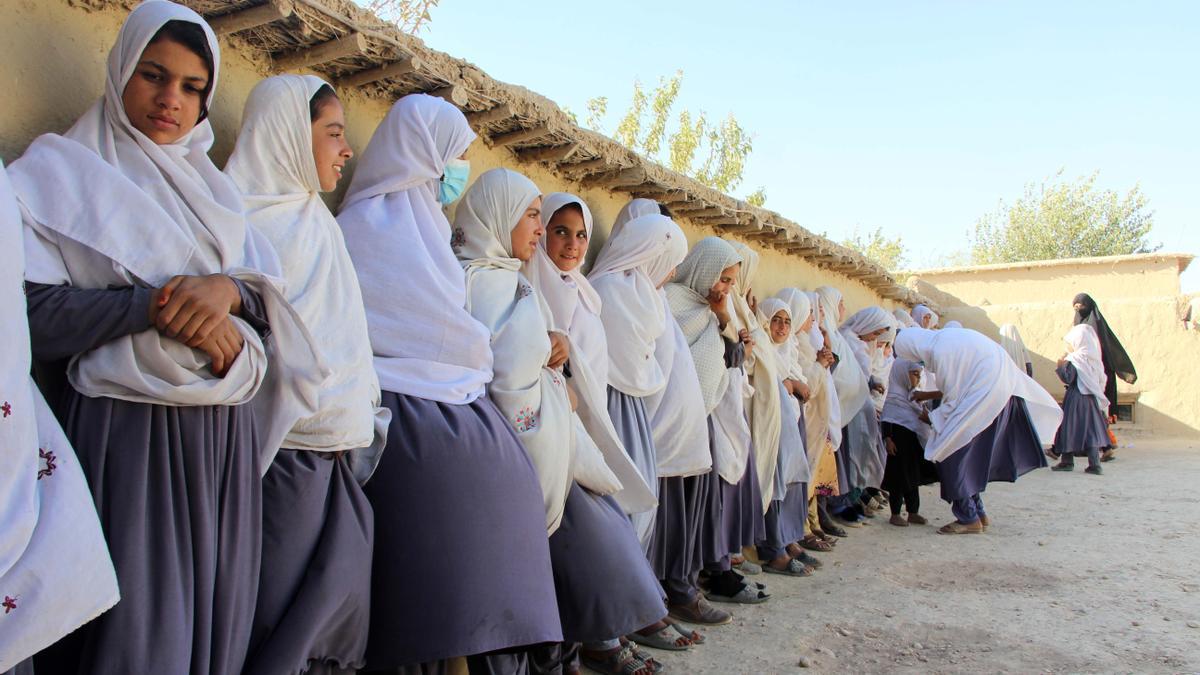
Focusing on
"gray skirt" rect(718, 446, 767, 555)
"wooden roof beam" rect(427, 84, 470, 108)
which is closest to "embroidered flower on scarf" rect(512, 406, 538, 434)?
"wooden roof beam" rect(427, 84, 470, 108)

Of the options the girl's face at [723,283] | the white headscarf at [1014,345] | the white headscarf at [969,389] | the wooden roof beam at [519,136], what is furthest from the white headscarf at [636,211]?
the white headscarf at [1014,345]

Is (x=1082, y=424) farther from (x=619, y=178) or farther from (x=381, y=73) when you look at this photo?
(x=381, y=73)

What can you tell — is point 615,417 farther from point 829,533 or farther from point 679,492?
point 829,533

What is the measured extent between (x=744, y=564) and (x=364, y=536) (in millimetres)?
3774

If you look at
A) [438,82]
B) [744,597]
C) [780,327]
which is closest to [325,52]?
[438,82]

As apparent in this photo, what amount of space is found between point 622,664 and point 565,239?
1701 mm

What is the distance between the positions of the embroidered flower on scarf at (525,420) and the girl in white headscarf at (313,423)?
21.7 inches

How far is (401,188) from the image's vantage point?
2.85 meters

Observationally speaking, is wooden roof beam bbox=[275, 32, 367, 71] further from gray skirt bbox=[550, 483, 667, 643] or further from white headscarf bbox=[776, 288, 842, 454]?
white headscarf bbox=[776, 288, 842, 454]

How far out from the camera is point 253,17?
2.74 m

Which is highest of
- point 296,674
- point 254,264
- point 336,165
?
point 336,165

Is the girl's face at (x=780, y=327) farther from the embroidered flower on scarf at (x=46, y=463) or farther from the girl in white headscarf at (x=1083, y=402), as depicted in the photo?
the girl in white headscarf at (x=1083, y=402)

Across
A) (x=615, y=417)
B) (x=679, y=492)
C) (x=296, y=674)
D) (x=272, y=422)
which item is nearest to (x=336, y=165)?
(x=272, y=422)

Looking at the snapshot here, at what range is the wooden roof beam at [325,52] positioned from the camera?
3020 mm
